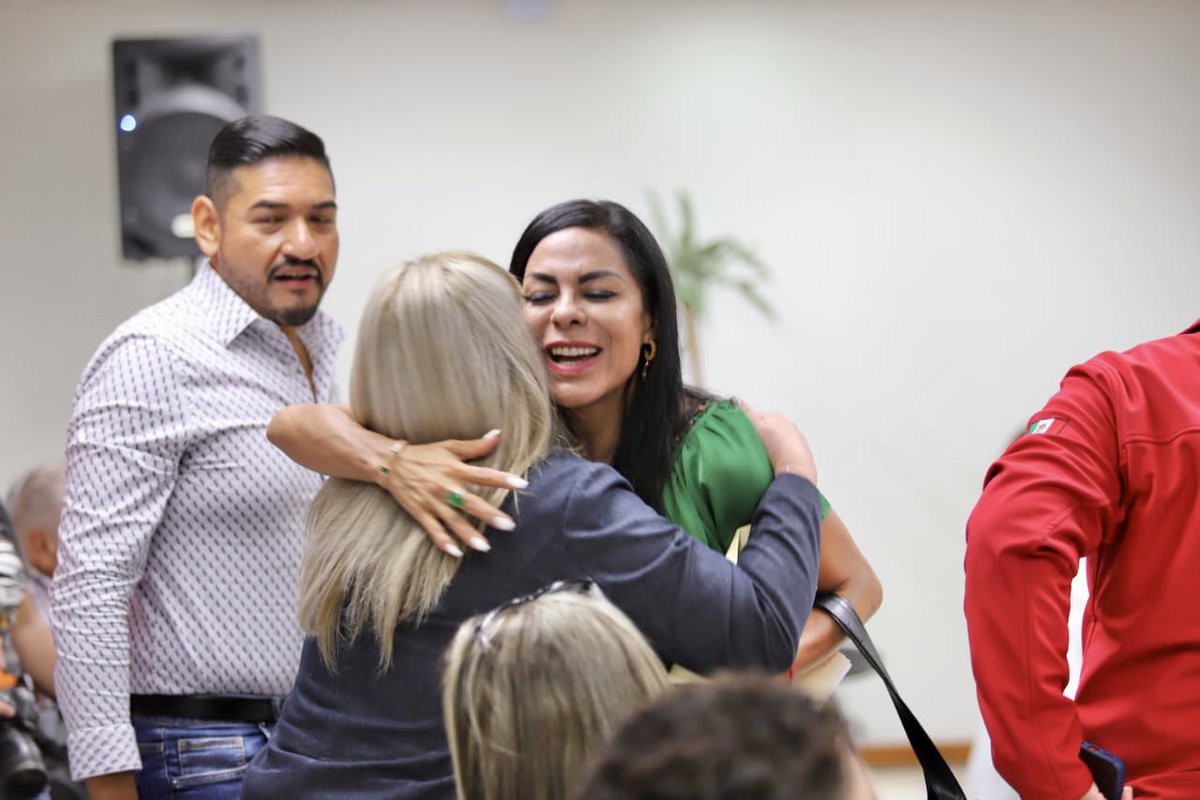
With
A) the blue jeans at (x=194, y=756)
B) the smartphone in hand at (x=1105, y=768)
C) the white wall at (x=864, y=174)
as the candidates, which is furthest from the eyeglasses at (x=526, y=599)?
the white wall at (x=864, y=174)

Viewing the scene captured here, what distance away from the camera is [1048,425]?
1.68m

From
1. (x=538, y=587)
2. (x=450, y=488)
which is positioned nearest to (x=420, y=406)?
(x=450, y=488)

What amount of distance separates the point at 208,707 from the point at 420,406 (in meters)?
0.81

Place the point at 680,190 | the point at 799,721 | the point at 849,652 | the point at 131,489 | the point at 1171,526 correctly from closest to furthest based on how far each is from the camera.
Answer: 1. the point at 799,721
2. the point at 1171,526
3. the point at 849,652
4. the point at 131,489
5. the point at 680,190

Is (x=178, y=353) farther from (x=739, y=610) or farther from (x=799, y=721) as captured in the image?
(x=799, y=721)

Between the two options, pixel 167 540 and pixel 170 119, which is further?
pixel 170 119

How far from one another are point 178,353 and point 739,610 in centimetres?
111

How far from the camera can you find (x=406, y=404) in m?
1.48

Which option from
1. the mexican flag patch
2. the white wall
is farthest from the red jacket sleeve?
the white wall

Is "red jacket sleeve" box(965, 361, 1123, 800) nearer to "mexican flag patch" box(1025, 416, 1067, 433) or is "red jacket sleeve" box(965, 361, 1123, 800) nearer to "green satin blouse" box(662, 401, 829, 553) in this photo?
"mexican flag patch" box(1025, 416, 1067, 433)

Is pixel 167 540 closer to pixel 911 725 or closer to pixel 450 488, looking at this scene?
pixel 450 488

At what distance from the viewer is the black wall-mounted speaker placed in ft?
12.6

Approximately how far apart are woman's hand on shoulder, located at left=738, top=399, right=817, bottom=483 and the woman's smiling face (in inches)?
8.8

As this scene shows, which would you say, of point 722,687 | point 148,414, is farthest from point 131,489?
point 722,687
